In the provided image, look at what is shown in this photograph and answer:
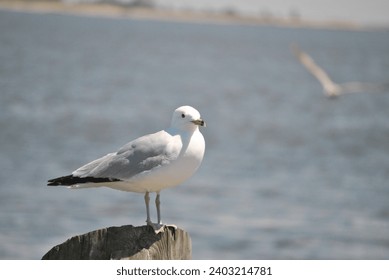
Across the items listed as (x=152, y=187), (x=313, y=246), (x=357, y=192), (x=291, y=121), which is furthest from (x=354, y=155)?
(x=152, y=187)

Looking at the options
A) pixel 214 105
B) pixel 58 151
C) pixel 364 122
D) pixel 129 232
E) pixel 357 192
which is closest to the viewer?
pixel 129 232

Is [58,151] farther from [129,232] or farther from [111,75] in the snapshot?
[111,75]

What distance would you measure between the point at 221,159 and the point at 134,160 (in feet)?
46.8

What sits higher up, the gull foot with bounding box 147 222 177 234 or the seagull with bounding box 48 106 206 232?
the seagull with bounding box 48 106 206 232

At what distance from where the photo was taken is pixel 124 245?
13.7 ft

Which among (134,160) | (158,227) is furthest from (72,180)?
(158,227)

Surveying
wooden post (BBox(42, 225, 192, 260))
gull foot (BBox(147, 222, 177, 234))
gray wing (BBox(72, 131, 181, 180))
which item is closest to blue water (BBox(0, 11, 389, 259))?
gray wing (BBox(72, 131, 181, 180))

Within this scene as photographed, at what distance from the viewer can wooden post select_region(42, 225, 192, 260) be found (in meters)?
4.11

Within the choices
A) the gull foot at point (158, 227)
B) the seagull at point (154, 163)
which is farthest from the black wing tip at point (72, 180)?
the gull foot at point (158, 227)

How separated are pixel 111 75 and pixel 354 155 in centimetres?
2417

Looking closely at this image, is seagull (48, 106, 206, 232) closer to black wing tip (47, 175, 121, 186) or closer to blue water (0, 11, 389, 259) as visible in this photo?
black wing tip (47, 175, 121, 186)

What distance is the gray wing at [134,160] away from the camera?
4422 millimetres

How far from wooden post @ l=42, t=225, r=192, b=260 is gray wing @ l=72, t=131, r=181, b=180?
354 millimetres

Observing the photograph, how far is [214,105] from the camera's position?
31359 millimetres
